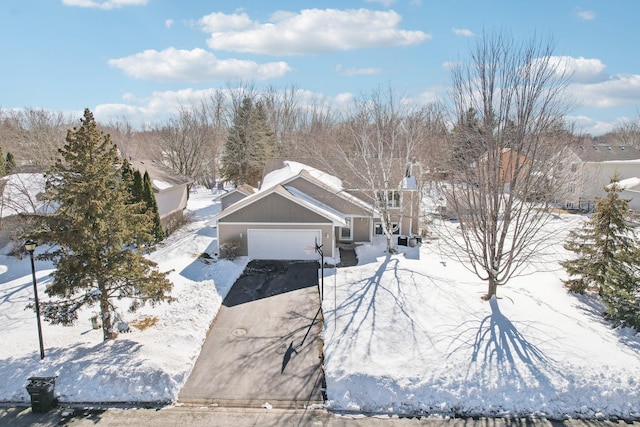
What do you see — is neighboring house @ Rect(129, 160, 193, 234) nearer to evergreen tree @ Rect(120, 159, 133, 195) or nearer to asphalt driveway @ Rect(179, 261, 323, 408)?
evergreen tree @ Rect(120, 159, 133, 195)

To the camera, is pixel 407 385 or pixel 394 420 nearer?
pixel 394 420

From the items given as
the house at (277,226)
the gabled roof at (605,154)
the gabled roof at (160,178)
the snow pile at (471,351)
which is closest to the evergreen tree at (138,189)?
the gabled roof at (160,178)

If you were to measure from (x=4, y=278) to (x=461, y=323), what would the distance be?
19.4m

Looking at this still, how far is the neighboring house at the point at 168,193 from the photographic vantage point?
26516 millimetres

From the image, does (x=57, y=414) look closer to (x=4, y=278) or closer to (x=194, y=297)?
(x=194, y=297)

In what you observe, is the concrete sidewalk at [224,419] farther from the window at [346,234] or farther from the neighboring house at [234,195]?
the neighboring house at [234,195]

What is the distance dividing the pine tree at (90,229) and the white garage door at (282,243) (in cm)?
861

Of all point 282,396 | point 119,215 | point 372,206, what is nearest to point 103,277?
point 119,215

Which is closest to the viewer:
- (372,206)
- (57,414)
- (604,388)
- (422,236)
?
(57,414)

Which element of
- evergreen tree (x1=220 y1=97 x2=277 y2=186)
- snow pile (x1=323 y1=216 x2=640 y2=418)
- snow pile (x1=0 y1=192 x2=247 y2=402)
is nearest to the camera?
snow pile (x1=323 y1=216 x2=640 y2=418)

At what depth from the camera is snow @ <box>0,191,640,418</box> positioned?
34.0 feet

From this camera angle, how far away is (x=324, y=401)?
34.2 ft

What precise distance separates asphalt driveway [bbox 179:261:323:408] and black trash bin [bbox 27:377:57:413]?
10.1 feet

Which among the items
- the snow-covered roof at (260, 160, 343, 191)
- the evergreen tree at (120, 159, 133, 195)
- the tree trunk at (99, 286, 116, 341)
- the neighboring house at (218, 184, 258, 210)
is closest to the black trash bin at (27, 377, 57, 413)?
the tree trunk at (99, 286, 116, 341)
